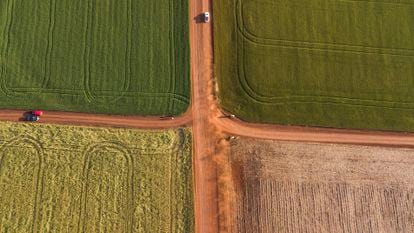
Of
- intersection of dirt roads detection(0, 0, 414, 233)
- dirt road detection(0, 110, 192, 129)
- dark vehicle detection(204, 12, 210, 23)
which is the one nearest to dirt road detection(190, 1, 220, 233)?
intersection of dirt roads detection(0, 0, 414, 233)

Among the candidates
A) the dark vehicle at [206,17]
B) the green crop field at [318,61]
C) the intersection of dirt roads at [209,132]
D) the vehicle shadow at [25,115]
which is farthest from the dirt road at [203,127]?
the vehicle shadow at [25,115]

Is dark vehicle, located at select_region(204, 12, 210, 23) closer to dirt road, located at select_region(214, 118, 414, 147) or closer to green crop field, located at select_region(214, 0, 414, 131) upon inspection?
green crop field, located at select_region(214, 0, 414, 131)

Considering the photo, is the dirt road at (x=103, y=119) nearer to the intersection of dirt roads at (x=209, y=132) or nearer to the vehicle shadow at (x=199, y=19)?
the intersection of dirt roads at (x=209, y=132)

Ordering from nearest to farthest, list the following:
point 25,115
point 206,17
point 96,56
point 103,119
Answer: point 25,115
point 103,119
point 96,56
point 206,17

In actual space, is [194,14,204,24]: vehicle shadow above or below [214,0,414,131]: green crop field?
above

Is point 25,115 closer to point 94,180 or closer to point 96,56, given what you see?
point 96,56

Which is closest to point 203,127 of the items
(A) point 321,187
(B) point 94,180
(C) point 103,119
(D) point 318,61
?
(C) point 103,119

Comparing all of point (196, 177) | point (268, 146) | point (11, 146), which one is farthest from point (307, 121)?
point (11, 146)
